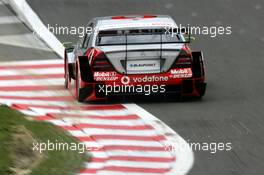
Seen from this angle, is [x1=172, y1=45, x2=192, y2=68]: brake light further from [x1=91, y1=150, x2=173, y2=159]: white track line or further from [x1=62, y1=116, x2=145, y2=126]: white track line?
[x1=91, y1=150, x2=173, y2=159]: white track line

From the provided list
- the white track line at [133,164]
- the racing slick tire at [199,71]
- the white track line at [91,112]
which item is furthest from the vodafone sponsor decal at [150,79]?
the white track line at [133,164]

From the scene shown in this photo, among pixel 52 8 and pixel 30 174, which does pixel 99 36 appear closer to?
pixel 30 174

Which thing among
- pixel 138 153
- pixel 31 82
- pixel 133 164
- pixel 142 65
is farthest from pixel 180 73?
pixel 133 164

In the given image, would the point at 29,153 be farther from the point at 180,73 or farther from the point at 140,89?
the point at 180,73

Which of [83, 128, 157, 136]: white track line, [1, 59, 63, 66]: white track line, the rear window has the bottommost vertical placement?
[1, 59, 63, 66]: white track line

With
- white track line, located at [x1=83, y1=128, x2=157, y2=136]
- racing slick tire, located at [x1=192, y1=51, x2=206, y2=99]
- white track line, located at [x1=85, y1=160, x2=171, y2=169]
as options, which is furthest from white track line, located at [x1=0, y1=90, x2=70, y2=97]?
white track line, located at [x1=85, y1=160, x2=171, y2=169]

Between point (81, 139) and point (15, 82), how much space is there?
16.2 ft

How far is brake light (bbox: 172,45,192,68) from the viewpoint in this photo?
611 inches

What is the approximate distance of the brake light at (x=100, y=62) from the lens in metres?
15.4

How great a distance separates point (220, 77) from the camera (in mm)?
18203

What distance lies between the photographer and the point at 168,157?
12.0 m

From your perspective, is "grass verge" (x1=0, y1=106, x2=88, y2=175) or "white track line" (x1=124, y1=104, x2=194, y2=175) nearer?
"grass verge" (x1=0, y1=106, x2=88, y2=175)

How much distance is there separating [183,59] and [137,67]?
782 millimetres

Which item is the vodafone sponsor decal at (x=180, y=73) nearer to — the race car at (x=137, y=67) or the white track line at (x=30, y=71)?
the race car at (x=137, y=67)
